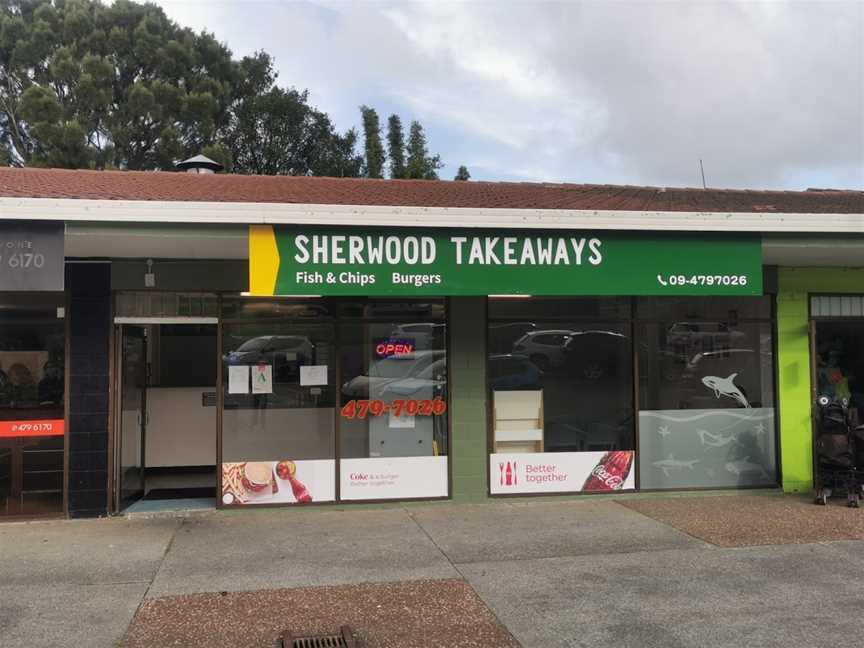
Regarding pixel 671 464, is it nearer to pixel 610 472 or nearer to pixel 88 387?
pixel 610 472

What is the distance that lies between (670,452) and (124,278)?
6467 mm

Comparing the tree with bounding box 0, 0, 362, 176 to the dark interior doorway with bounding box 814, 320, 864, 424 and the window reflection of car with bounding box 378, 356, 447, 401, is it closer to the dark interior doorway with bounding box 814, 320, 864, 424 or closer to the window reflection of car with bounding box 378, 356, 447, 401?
the window reflection of car with bounding box 378, 356, 447, 401

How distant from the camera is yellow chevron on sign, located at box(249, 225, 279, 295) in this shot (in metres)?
6.61

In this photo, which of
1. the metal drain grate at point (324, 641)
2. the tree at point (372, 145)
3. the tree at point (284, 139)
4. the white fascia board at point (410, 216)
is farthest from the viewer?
the tree at point (372, 145)

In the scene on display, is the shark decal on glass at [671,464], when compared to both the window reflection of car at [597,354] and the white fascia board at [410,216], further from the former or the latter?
the white fascia board at [410,216]

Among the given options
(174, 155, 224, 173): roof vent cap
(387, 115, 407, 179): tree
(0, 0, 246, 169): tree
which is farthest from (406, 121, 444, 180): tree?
(174, 155, 224, 173): roof vent cap

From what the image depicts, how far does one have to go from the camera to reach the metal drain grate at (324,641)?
437 centimetres

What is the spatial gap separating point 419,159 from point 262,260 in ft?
87.5

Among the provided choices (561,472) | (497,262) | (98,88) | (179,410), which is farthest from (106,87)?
(561,472)

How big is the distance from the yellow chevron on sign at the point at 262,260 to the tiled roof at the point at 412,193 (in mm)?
402

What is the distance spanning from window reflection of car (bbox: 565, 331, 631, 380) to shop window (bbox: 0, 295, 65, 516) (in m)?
5.60

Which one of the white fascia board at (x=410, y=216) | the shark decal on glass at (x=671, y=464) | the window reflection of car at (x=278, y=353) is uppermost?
the white fascia board at (x=410, y=216)

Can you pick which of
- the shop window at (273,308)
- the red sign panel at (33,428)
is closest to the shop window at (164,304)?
the shop window at (273,308)

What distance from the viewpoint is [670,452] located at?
852 cm
